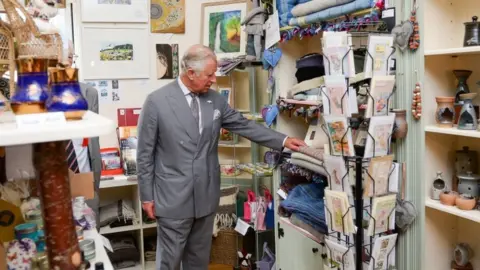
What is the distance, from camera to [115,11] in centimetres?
383

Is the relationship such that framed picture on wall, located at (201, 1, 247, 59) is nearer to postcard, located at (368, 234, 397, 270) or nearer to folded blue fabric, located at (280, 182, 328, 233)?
folded blue fabric, located at (280, 182, 328, 233)

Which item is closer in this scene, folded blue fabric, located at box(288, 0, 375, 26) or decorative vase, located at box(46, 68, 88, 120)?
decorative vase, located at box(46, 68, 88, 120)

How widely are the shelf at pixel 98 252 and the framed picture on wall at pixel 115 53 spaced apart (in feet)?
8.70

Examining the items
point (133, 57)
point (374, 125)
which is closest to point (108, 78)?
point (133, 57)

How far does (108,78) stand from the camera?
152 inches

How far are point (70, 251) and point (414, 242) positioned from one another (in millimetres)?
1547

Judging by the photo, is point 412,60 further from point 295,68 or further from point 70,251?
point 70,251

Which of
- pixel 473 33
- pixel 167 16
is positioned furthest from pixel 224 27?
pixel 473 33

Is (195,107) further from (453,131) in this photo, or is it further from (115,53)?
(115,53)

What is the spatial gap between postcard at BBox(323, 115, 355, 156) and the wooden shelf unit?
1.04 feet

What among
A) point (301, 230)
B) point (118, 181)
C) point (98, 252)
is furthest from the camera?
point (118, 181)

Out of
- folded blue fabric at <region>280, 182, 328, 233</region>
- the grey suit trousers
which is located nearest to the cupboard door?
folded blue fabric at <region>280, 182, 328, 233</region>

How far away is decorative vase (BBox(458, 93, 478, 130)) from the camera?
73.4 inches

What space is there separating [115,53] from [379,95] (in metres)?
2.54
